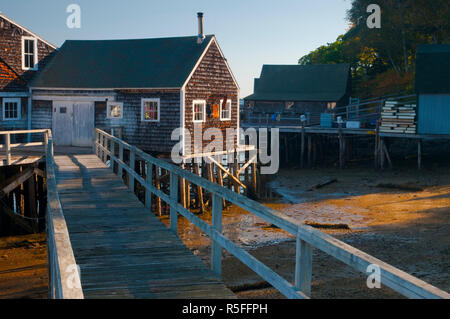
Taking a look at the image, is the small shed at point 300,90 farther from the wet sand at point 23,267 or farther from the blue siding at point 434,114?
the wet sand at point 23,267

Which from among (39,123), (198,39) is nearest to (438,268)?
(198,39)

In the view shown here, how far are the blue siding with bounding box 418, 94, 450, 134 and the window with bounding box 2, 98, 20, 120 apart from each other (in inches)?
851

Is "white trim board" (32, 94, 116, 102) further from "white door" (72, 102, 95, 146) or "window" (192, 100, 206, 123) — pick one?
"window" (192, 100, 206, 123)

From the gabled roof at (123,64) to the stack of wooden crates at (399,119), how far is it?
1297 centimetres

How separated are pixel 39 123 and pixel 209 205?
9105 millimetres

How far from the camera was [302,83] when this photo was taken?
53.8 metres

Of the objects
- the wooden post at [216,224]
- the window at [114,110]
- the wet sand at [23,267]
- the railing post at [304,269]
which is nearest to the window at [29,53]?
the window at [114,110]

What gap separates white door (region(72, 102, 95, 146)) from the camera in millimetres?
26859

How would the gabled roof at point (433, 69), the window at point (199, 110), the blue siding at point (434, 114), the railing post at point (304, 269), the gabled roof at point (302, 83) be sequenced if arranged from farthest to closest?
the gabled roof at point (302, 83)
the gabled roof at point (433, 69)
the blue siding at point (434, 114)
the window at point (199, 110)
the railing post at point (304, 269)

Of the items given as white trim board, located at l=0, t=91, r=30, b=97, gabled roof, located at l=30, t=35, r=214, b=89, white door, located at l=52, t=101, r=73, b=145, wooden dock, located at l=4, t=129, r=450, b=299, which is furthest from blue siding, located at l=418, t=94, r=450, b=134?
wooden dock, located at l=4, t=129, r=450, b=299

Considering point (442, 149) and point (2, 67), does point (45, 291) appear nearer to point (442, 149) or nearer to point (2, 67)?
point (2, 67)

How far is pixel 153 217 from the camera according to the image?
1020 centimetres

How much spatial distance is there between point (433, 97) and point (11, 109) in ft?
74.2

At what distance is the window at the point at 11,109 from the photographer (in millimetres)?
26531
